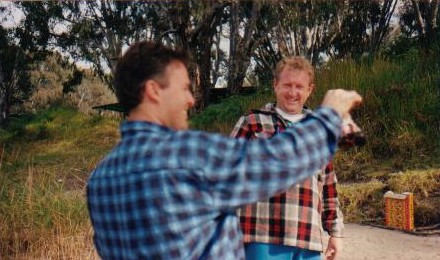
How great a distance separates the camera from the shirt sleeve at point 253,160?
38.4 inches

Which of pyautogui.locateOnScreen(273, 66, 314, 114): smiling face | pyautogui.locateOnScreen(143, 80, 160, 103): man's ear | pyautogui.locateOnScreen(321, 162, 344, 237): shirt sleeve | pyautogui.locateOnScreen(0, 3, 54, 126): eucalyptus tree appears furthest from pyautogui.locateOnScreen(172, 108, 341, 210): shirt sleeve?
pyautogui.locateOnScreen(0, 3, 54, 126): eucalyptus tree

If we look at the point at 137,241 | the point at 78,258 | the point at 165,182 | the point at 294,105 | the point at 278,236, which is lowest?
the point at 78,258

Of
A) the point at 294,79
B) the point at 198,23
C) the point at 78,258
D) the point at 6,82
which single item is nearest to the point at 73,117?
the point at 198,23

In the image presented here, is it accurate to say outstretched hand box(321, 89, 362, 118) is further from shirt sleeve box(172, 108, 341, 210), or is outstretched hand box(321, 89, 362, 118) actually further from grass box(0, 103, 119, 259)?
grass box(0, 103, 119, 259)

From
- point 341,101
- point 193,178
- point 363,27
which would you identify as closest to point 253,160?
point 193,178

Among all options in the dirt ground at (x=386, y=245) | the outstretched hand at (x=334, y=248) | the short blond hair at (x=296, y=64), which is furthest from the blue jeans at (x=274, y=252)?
the dirt ground at (x=386, y=245)

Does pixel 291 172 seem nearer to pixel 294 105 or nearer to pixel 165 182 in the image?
pixel 165 182

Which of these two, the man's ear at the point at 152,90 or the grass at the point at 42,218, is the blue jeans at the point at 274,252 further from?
the grass at the point at 42,218

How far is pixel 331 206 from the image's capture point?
2.36m

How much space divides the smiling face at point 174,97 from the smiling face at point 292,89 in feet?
3.85

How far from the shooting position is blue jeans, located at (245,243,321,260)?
2.12 m

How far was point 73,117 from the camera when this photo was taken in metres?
14.2

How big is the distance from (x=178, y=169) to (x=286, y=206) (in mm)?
1217

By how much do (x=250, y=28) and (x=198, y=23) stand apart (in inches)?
55.8
